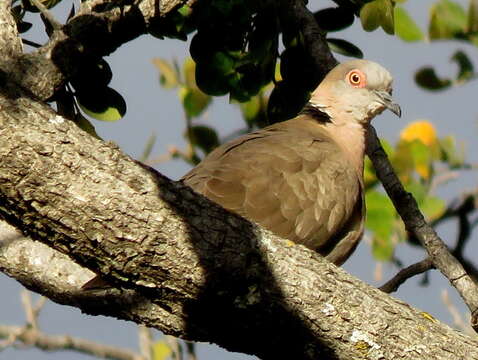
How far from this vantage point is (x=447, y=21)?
5078 millimetres

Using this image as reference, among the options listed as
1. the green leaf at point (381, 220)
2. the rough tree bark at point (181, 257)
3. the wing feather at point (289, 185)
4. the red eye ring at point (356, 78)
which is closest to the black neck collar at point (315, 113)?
the red eye ring at point (356, 78)

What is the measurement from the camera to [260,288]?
→ 3.28 metres

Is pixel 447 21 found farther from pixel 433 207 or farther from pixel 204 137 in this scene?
pixel 204 137

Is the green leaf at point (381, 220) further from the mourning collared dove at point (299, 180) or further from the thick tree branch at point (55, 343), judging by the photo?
the thick tree branch at point (55, 343)

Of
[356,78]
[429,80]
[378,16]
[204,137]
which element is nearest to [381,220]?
[429,80]

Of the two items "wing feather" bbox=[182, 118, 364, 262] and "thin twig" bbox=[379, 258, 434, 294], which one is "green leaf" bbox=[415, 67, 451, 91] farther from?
"thin twig" bbox=[379, 258, 434, 294]

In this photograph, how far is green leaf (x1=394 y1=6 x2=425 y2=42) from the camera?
5075 millimetres

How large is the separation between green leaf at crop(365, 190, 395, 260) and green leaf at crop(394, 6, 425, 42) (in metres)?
1.07

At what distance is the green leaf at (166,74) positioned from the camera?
19.2ft

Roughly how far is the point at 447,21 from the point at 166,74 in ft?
5.57

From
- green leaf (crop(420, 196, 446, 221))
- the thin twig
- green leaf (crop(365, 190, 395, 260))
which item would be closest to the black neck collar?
green leaf (crop(365, 190, 395, 260))

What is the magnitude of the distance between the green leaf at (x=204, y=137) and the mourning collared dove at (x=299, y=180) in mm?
268

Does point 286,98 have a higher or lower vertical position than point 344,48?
lower

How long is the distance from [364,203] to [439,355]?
2.10m
